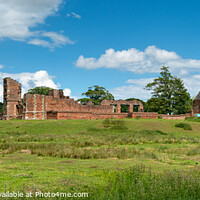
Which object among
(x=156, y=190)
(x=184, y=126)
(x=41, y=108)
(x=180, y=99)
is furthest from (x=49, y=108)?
(x=156, y=190)

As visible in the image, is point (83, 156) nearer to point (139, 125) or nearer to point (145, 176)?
point (145, 176)

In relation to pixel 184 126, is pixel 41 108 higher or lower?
higher

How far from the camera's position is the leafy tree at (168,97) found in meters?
57.1

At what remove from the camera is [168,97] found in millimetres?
58812

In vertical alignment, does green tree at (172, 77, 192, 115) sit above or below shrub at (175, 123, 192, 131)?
above

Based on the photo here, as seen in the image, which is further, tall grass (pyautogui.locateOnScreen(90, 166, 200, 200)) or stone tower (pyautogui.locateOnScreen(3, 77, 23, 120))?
stone tower (pyautogui.locateOnScreen(3, 77, 23, 120))

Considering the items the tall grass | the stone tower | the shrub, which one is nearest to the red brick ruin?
the stone tower

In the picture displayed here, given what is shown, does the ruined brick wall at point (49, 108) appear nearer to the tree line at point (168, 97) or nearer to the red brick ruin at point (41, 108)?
the red brick ruin at point (41, 108)

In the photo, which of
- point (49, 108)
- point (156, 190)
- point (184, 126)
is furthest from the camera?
point (49, 108)

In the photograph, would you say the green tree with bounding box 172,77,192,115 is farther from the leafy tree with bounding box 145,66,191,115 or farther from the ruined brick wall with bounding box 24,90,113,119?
the ruined brick wall with bounding box 24,90,113,119

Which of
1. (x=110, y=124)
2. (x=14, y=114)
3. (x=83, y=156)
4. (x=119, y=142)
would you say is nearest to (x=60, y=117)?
(x=14, y=114)

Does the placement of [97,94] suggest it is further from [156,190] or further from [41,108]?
[156,190]

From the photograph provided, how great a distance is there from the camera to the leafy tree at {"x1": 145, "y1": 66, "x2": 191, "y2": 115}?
57094 millimetres

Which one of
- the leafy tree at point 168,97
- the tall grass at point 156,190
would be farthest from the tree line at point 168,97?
the tall grass at point 156,190
